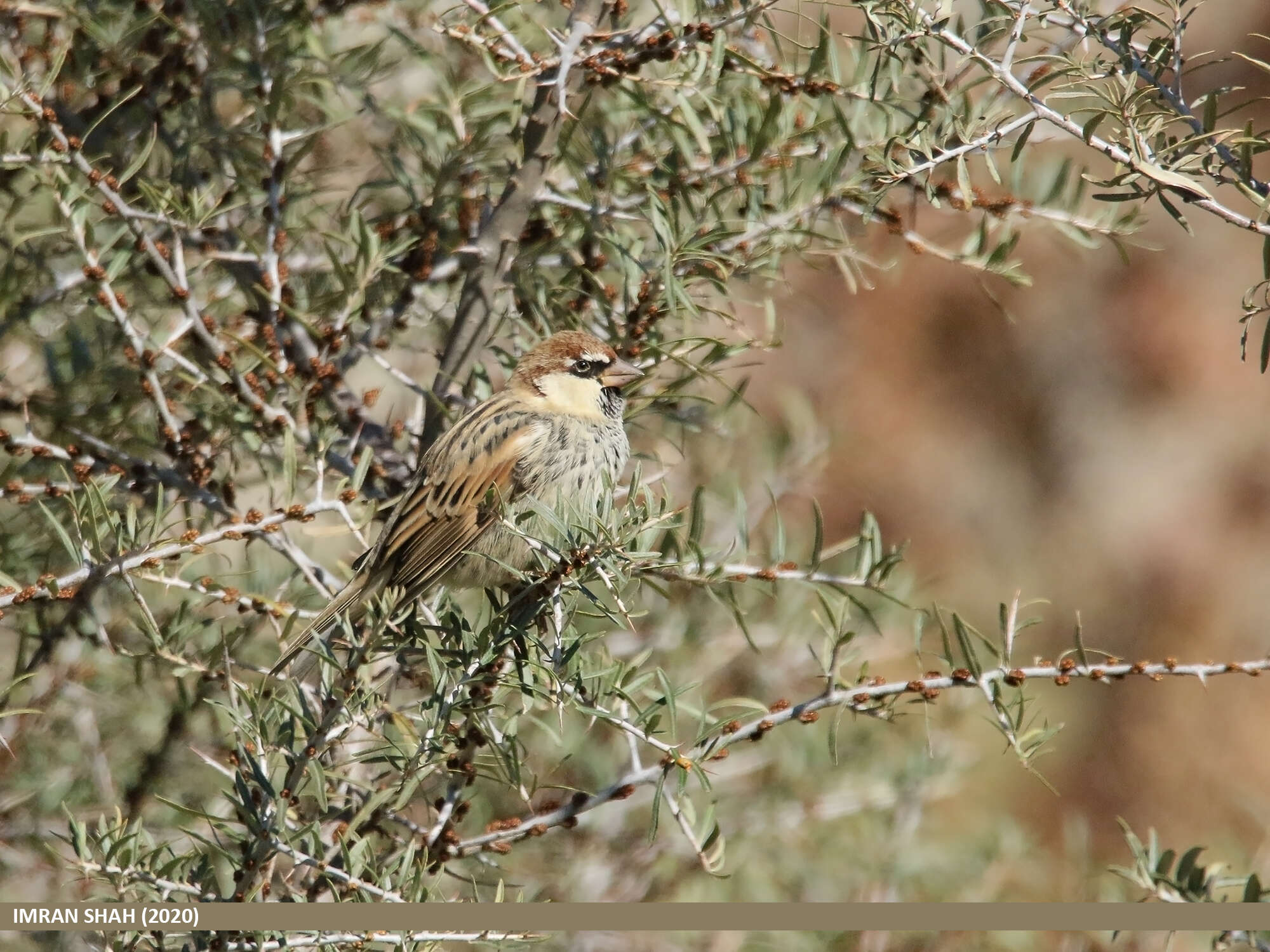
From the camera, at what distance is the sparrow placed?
255cm

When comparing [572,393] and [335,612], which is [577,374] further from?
[335,612]

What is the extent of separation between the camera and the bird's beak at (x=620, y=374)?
8.07ft

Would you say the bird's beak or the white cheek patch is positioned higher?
the bird's beak

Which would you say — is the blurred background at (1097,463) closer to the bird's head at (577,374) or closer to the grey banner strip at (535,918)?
the bird's head at (577,374)

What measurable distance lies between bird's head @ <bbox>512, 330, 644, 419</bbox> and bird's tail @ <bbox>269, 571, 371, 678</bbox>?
572 mm

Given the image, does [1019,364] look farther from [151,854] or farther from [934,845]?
[151,854]

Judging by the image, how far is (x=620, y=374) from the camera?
2502mm

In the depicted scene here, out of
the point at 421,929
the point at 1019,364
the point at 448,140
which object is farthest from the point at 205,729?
the point at 1019,364

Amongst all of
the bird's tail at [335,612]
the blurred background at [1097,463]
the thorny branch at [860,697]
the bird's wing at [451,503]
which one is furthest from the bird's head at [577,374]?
the blurred background at [1097,463]

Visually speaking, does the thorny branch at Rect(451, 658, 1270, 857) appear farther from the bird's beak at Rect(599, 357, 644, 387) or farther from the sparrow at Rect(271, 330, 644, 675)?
the bird's beak at Rect(599, 357, 644, 387)

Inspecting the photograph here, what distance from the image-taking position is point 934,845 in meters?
3.44

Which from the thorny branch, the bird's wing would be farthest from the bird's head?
the thorny branch

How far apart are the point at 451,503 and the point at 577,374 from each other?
41 cm

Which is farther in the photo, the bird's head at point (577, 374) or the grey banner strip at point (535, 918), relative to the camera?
the bird's head at point (577, 374)
